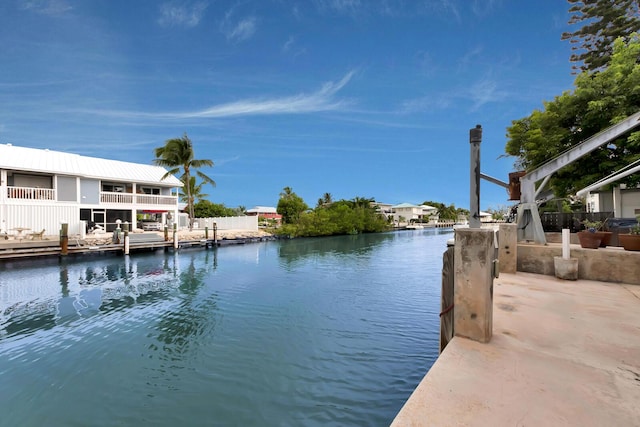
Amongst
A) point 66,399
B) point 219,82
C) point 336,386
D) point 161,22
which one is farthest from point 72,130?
point 336,386

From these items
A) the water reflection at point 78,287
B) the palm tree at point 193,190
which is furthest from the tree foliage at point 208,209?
the water reflection at point 78,287

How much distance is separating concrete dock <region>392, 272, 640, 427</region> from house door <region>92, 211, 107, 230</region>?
28680 mm

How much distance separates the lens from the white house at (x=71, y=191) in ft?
62.9

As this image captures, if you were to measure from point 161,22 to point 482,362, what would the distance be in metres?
25.0

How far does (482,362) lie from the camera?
280 cm

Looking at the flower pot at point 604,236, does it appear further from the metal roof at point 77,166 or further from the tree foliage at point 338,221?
the tree foliage at point 338,221

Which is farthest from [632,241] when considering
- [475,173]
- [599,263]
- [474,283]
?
[474,283]

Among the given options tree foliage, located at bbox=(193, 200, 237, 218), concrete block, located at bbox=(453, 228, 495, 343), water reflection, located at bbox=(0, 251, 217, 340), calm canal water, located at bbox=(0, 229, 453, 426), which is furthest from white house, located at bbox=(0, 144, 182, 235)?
concrete block, located at bbox=(453, 228, 495, 343)

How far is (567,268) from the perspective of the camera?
247 inches

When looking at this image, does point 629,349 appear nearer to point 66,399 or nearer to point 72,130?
point 66,399

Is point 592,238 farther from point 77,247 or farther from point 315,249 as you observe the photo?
point 315,249

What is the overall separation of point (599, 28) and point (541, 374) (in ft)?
91.1

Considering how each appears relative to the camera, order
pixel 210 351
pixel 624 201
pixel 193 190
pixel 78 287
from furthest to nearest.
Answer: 1. pixel 193 190
2. pixel 624 201
3. pixel 78 287
4. pixel 210 351

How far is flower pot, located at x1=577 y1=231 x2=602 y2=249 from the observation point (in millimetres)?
6652
